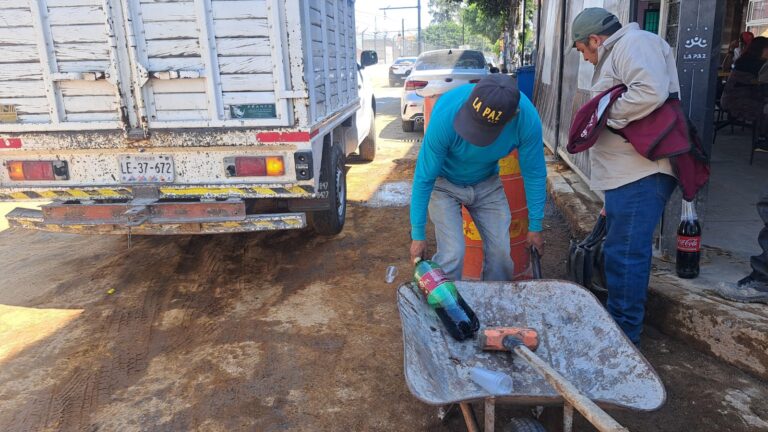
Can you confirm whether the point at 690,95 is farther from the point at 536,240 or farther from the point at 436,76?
the point at 436,76

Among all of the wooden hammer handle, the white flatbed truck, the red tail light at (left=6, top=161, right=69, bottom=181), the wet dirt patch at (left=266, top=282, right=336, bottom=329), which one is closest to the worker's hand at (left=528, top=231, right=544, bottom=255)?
the wooden hammer handle

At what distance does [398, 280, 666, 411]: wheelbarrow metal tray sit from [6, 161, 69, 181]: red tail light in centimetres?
304

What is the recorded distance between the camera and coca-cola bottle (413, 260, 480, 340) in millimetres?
2689

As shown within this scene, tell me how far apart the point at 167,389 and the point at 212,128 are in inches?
76.0

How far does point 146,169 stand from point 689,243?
153 inches

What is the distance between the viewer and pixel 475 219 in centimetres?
346

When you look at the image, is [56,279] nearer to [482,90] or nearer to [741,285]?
[482,90]

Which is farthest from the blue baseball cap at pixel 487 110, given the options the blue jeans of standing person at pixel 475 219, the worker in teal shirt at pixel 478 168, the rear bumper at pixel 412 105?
the rear bumper at pixel 412 105

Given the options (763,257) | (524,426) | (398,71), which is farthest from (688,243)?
(398,71)

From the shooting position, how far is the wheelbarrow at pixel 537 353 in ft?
7.10

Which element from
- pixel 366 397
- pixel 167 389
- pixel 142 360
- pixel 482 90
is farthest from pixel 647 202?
pixel 142 360

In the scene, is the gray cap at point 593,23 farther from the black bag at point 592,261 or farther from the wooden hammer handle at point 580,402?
the wooden hammer handle at point 580,402

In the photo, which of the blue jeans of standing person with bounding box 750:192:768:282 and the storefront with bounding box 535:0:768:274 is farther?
the storefront with bounding box 535:0:768:274

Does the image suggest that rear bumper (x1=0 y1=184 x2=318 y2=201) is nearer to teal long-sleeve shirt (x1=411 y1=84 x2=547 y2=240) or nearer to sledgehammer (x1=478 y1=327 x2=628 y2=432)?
teal long-sleeve shirt (x1=411 y1=84 x2=547 y2=240)
